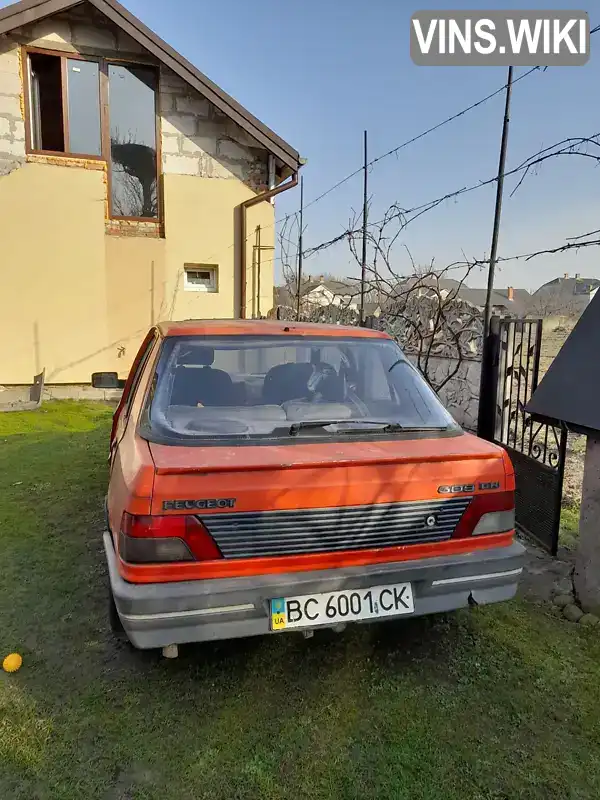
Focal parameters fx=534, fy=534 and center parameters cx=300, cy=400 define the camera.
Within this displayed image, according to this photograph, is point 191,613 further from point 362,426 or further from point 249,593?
point 362,426

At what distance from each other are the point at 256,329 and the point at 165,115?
357 inches

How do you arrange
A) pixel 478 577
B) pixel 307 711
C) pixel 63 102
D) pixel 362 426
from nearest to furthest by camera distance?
pixel 307 711 < pixel 478 577 < pixel 362 426 < pixel 63 102

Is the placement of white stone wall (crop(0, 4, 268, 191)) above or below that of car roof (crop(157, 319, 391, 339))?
above

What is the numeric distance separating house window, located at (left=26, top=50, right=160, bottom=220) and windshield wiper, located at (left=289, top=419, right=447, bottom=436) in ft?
29.9

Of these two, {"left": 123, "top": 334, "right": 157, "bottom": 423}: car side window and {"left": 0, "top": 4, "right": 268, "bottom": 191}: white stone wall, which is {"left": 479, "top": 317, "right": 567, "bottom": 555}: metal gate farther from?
{"left": 0, "top": 4, "right": 268, "bottom": 191}: white stone wall

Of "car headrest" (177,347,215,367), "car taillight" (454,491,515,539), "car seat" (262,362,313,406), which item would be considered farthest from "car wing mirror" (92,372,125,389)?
"car taillight" (454,491,515,539)

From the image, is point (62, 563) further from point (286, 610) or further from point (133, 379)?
point (286, 610)

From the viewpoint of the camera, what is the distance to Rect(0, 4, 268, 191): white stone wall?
948 cm

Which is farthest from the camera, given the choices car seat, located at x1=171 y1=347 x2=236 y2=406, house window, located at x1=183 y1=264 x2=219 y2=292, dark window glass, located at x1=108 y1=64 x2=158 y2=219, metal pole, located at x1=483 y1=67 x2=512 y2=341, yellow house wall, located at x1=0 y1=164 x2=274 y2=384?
house window, located at x1=183 y1=264 x2=219 y2=292

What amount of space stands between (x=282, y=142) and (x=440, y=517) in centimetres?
994

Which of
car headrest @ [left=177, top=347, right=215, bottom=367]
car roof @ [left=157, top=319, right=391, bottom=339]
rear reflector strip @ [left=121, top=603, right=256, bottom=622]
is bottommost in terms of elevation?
rear reflector strip @ [left=121, top=603, right=256, bottom=622]

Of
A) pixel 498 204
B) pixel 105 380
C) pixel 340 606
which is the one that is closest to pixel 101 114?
pixel 105 380

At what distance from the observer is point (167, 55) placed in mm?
9852

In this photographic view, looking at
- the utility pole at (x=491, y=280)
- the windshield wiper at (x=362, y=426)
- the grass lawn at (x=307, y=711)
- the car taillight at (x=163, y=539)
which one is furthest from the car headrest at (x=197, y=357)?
the utility pole at (x=491, y=280)
